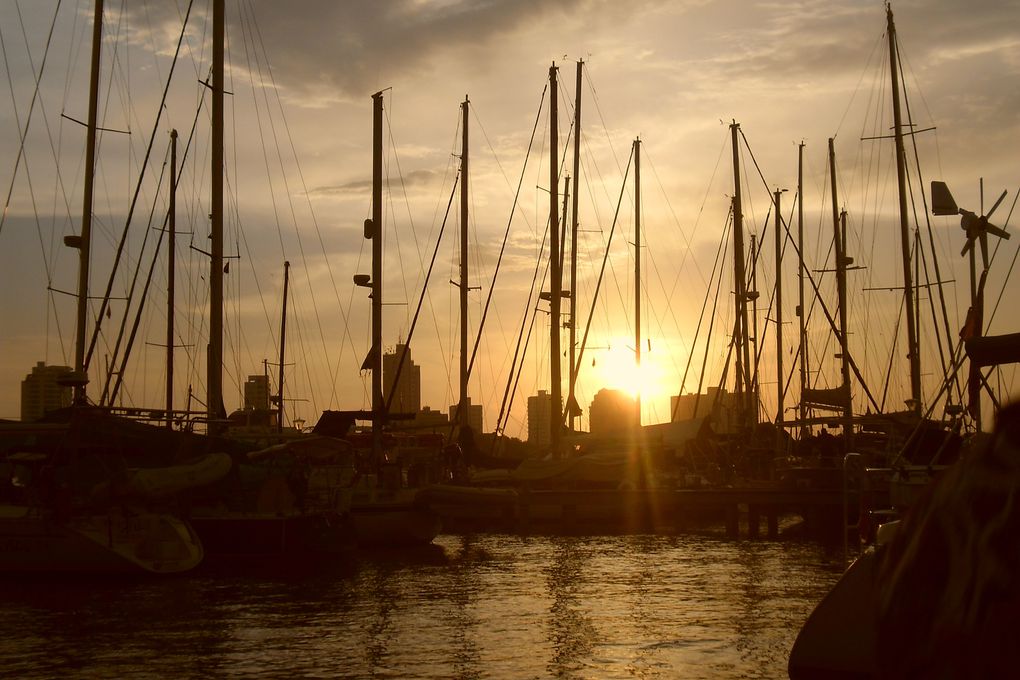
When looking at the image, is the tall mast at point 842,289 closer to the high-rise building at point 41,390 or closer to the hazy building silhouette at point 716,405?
the hazy building silhouette at point 716,405

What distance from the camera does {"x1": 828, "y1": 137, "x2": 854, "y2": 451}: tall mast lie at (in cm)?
4153

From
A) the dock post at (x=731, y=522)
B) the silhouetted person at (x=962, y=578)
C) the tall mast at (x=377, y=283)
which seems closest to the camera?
the silhouetted person at (x=962, y=578)

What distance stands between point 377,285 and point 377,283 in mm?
67

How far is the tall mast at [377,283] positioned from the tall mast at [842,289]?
50.1 ft

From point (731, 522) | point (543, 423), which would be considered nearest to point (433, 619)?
point (731, 522)

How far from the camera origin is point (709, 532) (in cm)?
4047

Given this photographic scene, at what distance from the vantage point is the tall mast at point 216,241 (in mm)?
30688

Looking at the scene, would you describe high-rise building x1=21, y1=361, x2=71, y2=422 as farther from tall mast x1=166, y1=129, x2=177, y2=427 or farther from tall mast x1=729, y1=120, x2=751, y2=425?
tall mast x1=729, y1=120, x2=751, y2=425

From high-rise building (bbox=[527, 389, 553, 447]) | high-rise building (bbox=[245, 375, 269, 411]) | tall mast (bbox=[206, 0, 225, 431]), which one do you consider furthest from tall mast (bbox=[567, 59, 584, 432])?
high-rise building (bbox=[245, 375, 269, 411])

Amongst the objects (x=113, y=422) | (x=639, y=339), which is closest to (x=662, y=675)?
(x=113, y=422)

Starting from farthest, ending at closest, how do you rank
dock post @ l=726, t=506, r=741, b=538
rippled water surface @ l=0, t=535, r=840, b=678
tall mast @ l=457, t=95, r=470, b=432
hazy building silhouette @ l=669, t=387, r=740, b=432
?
hazy building silhouette @ l=669, t=387, r=740, b=432 → tall mast @ l=457, t=95, r=470, b=432 → dock post @ l=726, t=506, r=741, b=538 → rippled water surface @ l=0, t=535, r=840, b=678

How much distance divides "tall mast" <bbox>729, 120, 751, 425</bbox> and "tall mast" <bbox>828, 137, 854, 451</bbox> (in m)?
4.35

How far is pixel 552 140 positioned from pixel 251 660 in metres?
31.4

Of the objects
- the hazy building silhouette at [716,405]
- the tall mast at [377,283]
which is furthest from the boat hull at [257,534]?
the hazy building silhouette at [716,405]
